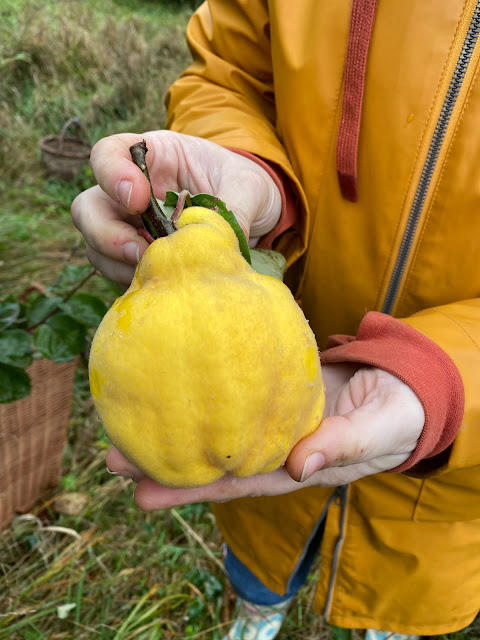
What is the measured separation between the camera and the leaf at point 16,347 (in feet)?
4.91

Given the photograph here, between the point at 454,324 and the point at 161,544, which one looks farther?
the point at 161,544

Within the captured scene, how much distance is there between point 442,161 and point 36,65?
5270 mm

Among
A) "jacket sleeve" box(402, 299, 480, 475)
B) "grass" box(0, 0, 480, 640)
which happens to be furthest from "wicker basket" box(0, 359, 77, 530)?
"jacket sleeve" box(402, 299, 480, 475)

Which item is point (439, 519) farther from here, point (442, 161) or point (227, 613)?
point (227, 613)

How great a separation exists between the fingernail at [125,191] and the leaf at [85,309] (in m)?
0.83

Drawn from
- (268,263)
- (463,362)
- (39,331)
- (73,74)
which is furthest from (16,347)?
(73,74)

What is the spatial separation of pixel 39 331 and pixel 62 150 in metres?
2.98

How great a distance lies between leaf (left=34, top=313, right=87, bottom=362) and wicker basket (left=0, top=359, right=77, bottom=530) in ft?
0.72

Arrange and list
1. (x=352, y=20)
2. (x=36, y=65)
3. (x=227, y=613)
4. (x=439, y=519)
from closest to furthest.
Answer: (x=352, y=20) → (x=439, y=519) → (x=227, y=613) → (x=36, y=65)

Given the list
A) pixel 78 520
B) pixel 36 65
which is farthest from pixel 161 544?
pixel 36 65


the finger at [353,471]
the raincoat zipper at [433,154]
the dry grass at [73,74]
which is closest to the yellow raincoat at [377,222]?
the raincoat zipper at [433,154]

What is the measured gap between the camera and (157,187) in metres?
1.16

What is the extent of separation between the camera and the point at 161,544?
202cm

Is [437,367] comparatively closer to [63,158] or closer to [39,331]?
[39,331]
